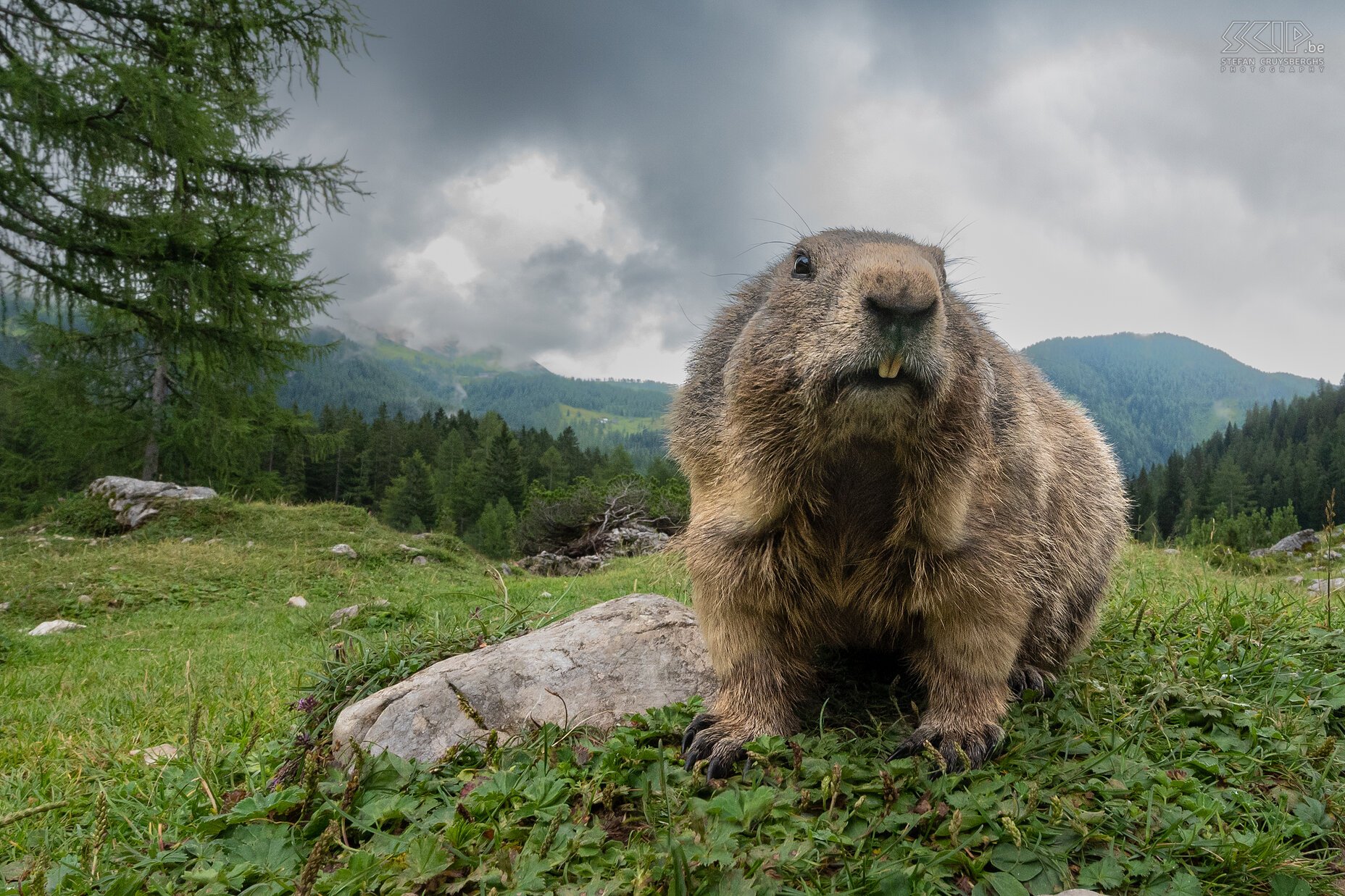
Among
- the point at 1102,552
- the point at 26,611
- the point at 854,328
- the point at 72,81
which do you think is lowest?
the point at 26,611

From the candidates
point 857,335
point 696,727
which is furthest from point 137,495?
point 857,335

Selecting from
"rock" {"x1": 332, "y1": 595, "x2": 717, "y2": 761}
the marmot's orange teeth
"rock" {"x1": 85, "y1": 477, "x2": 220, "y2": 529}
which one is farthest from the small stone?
"rock" {"x1": 85, "y1": 477, "x2": 220, "y2": 529}

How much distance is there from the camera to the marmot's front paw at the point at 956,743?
7.92 ft

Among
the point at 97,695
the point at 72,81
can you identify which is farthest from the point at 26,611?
the point at 72,81

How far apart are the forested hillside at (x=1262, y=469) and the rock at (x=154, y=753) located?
36786mm

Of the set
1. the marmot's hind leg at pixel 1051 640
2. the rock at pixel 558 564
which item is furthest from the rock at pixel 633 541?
the marmot's hind leg at pixel 1051 640

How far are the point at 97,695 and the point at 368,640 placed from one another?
3216 millimetres

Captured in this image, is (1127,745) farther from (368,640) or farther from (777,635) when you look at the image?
(368,640)

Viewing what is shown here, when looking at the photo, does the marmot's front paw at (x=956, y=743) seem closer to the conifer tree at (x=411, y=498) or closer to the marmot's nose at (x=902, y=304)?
the marmot's nose at (x=902, y=304)

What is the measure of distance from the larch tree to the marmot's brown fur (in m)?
13.7

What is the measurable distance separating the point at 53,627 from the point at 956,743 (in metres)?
9.96

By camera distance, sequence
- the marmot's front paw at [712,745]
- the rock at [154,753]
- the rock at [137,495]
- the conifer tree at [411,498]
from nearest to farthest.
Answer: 1. the marmot's front paw at [712,745]
2. the rock at [154,753]
3. the rock at [137,495]
4. the conifer tree at [411,498]

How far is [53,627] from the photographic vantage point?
8148 mm

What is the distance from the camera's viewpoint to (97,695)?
17.8 feet
